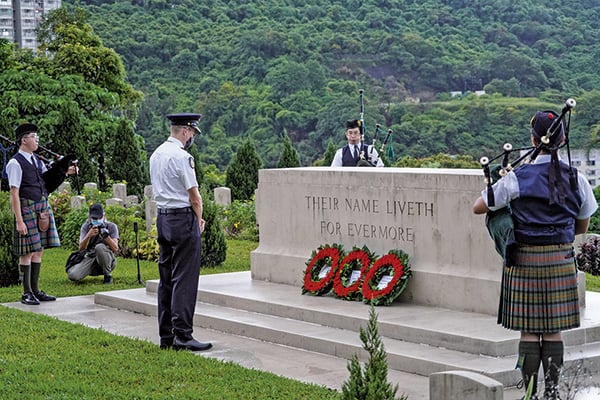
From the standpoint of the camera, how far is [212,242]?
1614 centimetres

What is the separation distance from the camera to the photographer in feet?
46.1

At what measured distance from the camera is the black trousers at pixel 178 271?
30.4ft

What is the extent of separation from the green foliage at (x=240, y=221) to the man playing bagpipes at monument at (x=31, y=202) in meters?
8.08

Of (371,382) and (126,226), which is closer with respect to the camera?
(371,382)

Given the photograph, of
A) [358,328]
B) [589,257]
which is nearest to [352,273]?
[358,328]

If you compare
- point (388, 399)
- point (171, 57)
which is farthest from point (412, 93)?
point (388, 399)

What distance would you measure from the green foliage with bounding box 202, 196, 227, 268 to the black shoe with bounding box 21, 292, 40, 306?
3.86 metres

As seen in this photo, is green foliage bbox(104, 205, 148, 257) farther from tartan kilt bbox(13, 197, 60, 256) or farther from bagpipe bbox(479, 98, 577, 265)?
bagpipe bbox(479, 98, 577, 265)

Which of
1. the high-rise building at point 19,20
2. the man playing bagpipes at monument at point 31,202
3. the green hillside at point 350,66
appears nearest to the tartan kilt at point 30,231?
the man playing bagpipes at monument at point 31,202

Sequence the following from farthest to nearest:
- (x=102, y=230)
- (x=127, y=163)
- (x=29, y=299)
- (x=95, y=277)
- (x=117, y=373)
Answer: (x=127, y=163) → (x=95, y=277) → (x=102, y=230) → (x=29, y=299) → (x=117, y=373)

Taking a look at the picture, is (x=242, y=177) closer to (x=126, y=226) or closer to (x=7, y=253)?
(x=126, y=226)

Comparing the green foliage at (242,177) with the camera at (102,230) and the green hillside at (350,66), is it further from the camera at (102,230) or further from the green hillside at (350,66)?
the camera at (102,230)

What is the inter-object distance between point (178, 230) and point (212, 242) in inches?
272

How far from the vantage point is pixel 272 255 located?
39.9ft
